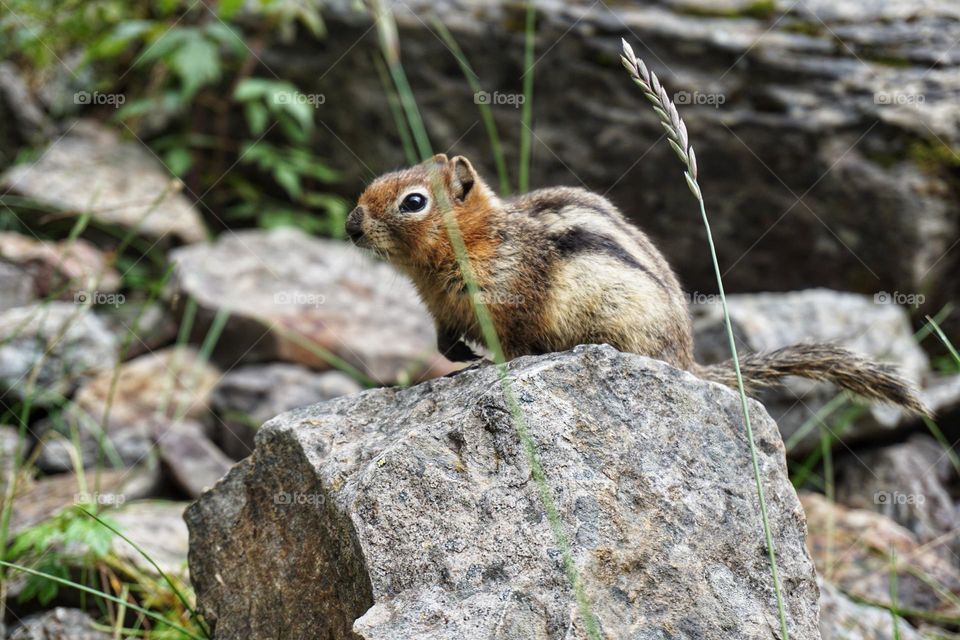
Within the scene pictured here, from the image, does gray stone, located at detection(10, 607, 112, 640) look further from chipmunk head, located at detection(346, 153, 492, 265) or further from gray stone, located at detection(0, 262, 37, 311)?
gray stone, located at detection(0, 262, 37, 311)

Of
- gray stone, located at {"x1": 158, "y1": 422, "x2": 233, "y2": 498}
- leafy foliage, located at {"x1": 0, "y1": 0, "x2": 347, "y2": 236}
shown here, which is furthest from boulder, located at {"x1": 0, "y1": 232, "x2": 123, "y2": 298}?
gray stone, located at {"x1": 158, "y1": 422, "x2": 233, "y2": 498}

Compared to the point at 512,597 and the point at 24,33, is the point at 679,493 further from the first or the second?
the point at 24,33

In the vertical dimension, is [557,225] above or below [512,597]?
above

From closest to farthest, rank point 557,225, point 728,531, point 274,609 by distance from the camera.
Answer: point 728,531
point 274,609
point 557,225

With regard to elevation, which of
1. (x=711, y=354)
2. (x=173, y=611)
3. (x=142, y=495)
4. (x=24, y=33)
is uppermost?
(x=24, y=33)

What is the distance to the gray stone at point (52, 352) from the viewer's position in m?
7.52

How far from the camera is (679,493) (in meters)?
3.65

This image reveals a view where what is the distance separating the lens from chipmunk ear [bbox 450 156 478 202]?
516 cm

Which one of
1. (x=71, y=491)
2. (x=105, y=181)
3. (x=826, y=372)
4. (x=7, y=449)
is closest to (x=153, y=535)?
(x=71, y=491)

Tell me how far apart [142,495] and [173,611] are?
2.22 metres

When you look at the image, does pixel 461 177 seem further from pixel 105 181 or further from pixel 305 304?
pixel 105 181

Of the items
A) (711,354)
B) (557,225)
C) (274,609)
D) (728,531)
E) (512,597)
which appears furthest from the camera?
(711,354)

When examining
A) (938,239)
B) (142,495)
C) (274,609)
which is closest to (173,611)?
(274,609)

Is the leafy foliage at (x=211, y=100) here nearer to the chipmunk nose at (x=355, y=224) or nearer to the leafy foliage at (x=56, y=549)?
the chipmunk nose at (x=355, y=224)
